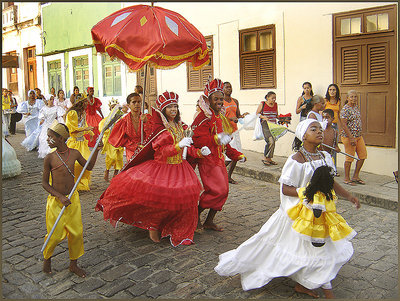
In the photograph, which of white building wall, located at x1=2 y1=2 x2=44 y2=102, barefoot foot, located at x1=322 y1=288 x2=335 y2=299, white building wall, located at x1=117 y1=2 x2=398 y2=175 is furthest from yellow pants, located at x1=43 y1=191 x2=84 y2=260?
white building wall, located at x1=2 y1=2 x2=44 y2=102

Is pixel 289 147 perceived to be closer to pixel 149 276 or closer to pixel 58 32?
pixel 149 276

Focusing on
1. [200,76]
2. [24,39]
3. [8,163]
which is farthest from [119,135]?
[24,39]

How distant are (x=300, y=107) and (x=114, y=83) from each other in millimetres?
10085

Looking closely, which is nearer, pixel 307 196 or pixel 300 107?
pixel 307 196

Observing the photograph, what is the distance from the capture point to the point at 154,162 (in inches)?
205

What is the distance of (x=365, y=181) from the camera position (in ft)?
25.8

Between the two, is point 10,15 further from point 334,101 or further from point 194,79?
point 334,101

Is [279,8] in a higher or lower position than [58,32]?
lower

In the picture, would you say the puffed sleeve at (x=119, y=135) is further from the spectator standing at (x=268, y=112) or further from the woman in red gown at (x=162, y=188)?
the spectator standing at (x=268, y=112)

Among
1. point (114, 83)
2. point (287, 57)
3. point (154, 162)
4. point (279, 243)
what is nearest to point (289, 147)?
point (287, 57)

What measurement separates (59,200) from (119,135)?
2.83 metres

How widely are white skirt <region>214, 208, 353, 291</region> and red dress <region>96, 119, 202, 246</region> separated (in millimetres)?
1205

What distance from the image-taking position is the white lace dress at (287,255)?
355cm

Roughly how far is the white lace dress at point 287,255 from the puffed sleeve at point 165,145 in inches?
60.9
